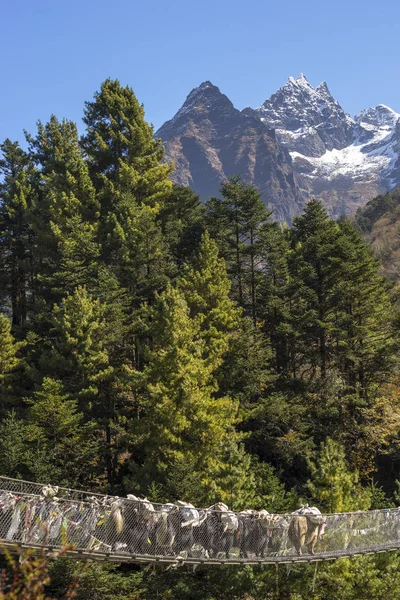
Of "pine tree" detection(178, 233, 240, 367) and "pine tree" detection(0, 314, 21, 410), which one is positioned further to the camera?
"pine tree" detection(0, 314, 21, 410)

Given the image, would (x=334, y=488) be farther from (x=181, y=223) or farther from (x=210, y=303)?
(x=181, y=223)

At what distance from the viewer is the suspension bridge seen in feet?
41.6

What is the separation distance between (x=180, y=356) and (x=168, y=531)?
8.53 meters

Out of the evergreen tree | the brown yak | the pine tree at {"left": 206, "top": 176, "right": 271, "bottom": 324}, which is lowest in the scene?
the brown yak

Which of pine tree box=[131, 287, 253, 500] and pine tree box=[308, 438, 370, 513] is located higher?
pine tree box=[131, 287, 253, 500]

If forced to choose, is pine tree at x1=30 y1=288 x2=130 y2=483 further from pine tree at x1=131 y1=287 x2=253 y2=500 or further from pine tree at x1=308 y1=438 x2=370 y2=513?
pine tree at x1=308 y1=438 x2=370 y2=513

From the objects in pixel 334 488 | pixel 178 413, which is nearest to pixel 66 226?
pixel 178 413

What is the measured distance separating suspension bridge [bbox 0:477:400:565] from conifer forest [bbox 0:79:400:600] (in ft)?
6.05

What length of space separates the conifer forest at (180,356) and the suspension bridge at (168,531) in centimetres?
184

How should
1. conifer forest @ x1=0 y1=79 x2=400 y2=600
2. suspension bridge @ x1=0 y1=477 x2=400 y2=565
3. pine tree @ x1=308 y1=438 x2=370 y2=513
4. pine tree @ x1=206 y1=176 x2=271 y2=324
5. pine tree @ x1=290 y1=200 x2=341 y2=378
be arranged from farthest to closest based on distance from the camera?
pine tree @ x1=206 y1=176 x2=271 y2=324
pine tree @ x1=290 y1=200 x2=341 y2=378
conifer forest @ x1=0 y1=79 x2=400 y2=600
pine tree @ x1=308 y1=438 x2=370 y2=513
suspension bridge @ x1=0 y1=477 x2=400 y2=565

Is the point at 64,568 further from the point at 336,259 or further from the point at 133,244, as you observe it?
the point at 336,259

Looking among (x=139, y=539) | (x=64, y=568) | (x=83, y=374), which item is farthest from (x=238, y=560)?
(x=83, y=374)

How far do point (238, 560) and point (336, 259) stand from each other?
17.5 meters

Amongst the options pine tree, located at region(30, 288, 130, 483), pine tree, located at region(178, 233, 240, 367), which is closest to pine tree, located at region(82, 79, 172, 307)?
pine tree, located at region(178, 233, 240, 367)
